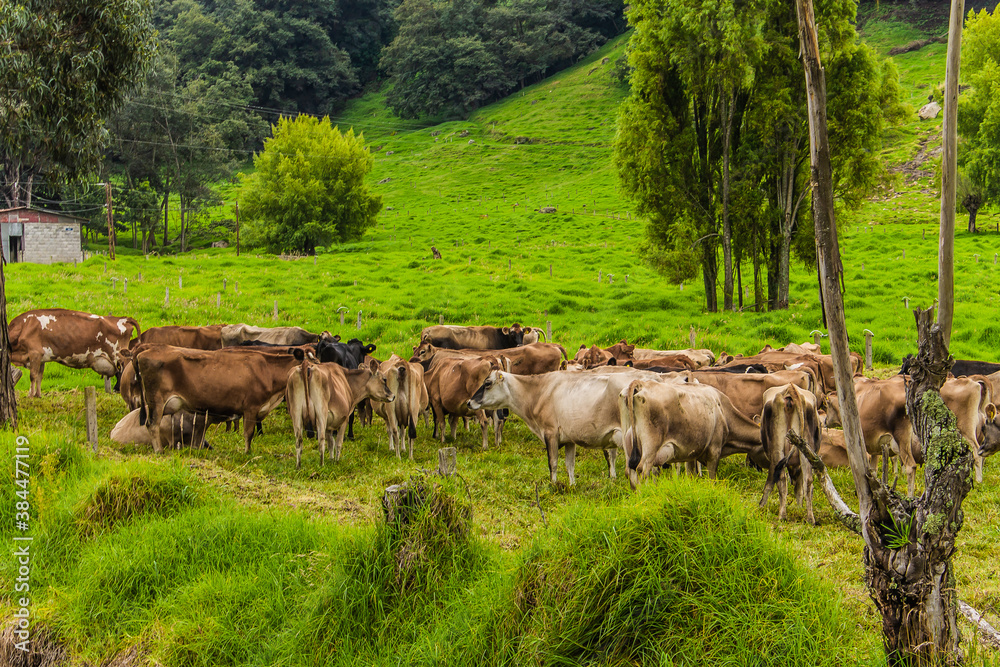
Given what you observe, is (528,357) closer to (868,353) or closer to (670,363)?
(670,363)

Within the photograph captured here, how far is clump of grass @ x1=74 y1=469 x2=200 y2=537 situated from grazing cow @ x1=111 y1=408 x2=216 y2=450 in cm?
371

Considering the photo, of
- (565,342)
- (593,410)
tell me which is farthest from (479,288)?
(593,410)

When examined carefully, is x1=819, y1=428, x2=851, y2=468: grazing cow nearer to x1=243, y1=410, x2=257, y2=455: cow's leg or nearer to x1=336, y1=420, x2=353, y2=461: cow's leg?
x1=336, y1=420, x2=353, y2=461: cow's leg

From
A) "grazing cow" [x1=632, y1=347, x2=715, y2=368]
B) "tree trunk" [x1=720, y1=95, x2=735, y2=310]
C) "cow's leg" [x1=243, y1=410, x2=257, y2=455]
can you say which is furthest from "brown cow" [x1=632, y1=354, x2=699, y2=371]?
"tree trunk" [x1=720, y1=95, x2=735, y2=310]

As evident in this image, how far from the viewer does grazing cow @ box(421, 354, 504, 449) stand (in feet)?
43.8

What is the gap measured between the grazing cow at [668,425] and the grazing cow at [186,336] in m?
11.3

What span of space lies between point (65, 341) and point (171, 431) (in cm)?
600

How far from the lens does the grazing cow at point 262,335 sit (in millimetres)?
18344

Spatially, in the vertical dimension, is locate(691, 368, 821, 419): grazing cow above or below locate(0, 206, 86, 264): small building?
below

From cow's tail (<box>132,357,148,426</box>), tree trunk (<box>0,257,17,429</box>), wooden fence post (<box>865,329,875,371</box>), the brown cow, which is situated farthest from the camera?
wooden fence post (<box>865,329,875,371</box>)

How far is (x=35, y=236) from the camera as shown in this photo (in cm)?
Result: 4159

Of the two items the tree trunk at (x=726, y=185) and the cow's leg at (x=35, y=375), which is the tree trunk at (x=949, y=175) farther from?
the tree trunk at (x=726, y=185)

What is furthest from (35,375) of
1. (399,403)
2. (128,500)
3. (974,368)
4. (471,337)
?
(974,368)

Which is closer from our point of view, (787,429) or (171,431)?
(787,429)
